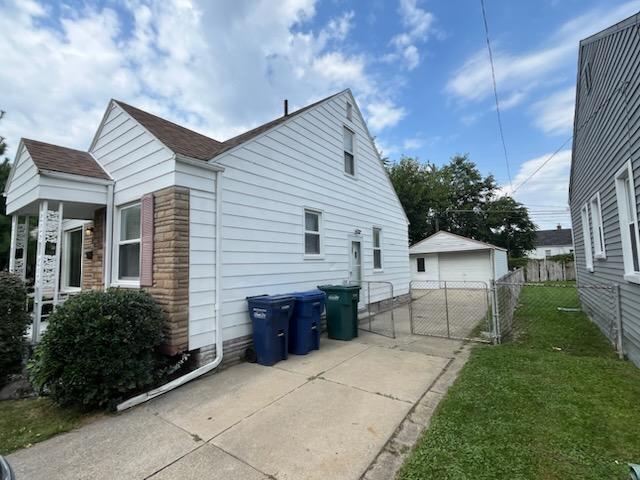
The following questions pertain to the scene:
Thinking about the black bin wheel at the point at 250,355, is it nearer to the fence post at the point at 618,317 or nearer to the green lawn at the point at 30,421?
the green lawn at the point at 30,421

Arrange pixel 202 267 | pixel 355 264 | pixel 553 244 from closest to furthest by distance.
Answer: pixel 202 267, pixel 355 264, pixel 553 244

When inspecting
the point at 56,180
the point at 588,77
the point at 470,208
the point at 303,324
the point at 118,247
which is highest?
the point at 470,208

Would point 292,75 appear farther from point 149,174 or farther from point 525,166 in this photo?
point 525,166

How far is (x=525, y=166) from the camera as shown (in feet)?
64.0

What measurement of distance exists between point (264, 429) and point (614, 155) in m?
7.03

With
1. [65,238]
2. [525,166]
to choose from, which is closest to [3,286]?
[65,238]

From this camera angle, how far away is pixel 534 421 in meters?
3.17

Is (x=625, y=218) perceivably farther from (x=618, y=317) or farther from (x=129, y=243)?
(x=129, y=243)

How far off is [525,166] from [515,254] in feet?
65.5

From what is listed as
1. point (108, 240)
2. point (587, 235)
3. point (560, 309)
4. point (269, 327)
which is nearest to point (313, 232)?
point (269, 327)

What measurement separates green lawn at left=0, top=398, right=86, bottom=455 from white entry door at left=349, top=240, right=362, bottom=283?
6.84 metres

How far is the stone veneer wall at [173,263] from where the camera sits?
463 centimetres

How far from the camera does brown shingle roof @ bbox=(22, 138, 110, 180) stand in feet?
17.6

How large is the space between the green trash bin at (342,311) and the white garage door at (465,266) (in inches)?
624
